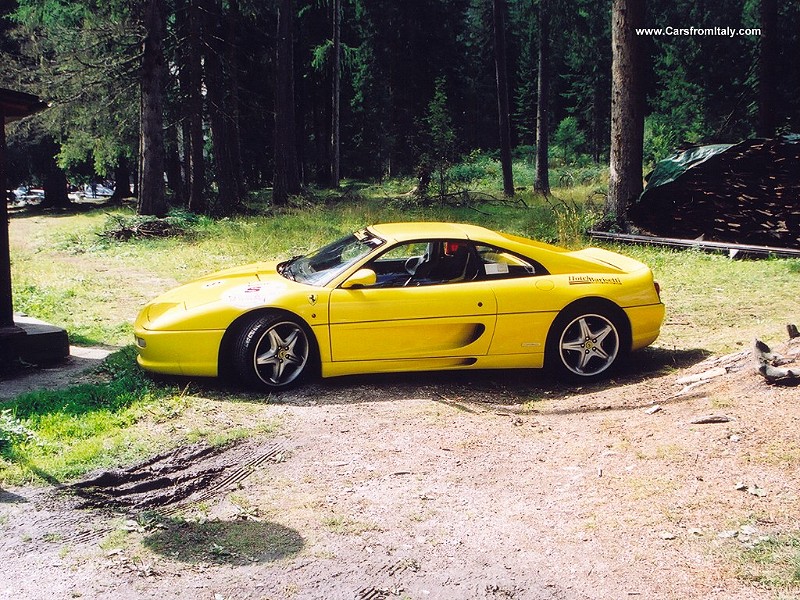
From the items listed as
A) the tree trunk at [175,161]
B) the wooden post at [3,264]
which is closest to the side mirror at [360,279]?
the wooden post at [3,264]

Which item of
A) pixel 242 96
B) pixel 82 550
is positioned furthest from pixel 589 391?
pixel 242 96

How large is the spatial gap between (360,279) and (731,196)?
9979mm

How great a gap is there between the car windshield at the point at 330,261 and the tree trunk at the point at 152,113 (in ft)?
47.6

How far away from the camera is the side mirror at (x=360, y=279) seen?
23.8 ft

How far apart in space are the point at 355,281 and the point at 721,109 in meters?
26.4

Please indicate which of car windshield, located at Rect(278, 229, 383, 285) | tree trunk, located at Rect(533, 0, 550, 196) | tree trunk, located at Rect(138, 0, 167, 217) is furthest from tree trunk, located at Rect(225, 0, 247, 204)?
car windshield, located at Rect(278, 229, 383, 285)

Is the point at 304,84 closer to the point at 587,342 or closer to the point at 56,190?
the point at 56,190

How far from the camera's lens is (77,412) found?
661 centimetres

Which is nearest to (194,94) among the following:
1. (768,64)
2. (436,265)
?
(768,64)

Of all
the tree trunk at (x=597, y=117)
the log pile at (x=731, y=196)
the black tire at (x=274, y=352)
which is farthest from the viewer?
the tree trunk at (x=597, y=117)

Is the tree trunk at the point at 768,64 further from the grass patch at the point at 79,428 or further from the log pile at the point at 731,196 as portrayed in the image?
the grass patch at the point at 79,428

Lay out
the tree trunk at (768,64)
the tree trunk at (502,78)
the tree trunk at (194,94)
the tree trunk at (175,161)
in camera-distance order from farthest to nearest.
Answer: the tree trunk at (175,161) → the tree trunk at (502,78) → the tree trunk at (194,94) → the tree trunk at (768,64)

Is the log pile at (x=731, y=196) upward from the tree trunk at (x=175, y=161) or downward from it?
downward

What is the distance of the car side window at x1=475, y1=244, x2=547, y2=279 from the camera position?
7.60 metres
